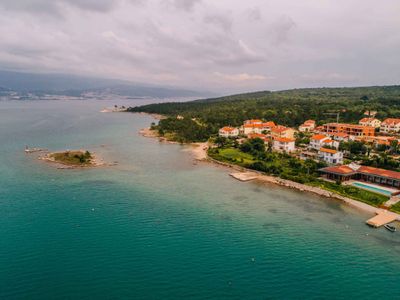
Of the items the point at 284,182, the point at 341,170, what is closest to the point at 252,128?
the point at 284,182

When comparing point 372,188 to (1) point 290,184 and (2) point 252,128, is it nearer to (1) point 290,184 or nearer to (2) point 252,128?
(1) point 290,184

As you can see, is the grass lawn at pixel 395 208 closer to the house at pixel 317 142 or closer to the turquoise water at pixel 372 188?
the turquoise water at pixel 372 188

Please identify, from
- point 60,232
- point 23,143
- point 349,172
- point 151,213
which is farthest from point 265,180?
point 23,143

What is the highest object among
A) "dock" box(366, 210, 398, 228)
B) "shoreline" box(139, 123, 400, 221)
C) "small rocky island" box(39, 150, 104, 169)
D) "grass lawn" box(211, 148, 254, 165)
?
"grass lawn" box(211, 148, 254, 165)

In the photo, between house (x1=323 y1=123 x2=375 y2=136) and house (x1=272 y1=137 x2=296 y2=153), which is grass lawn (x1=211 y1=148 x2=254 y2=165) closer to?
house (x1=272 y1=137 x2=296 y2=153)

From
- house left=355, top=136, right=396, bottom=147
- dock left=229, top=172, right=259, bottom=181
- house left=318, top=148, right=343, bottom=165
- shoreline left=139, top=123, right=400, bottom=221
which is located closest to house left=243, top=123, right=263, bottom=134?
shoreline left=139, top=123, right=400, bottom=221

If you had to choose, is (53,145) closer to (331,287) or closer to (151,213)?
(151,213)
